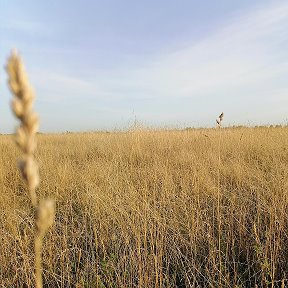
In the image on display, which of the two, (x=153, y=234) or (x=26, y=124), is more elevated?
(x=26, y=124)

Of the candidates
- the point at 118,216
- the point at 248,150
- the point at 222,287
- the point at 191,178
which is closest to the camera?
the point at 222,287

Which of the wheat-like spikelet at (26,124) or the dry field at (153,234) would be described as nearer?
the wheat-like spikelet at (26,124)

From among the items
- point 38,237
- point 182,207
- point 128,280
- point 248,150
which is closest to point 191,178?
point 182,207

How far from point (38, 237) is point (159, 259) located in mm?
1673

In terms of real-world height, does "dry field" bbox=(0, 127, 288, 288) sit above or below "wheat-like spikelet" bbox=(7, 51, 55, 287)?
below

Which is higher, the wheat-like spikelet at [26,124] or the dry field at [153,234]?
the wheat-like spikelet at [26,124]

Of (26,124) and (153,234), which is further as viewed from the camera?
(153,234)

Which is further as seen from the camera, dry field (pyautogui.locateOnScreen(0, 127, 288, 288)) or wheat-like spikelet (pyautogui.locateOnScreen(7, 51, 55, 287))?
dry field (pyautogui.locateOnScreen(0, 127, 288, 288))

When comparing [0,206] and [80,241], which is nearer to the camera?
[80,241]

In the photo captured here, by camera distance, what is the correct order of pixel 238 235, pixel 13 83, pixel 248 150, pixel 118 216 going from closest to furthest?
1. pixel 13 83
2. pixel 238 235
3. pixel 118 216
4. pixel 248 150

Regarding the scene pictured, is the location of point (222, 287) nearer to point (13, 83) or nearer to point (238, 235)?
point (238, 235)

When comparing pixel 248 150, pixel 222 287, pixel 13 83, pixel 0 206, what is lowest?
pixel 222 287

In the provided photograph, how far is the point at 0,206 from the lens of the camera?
10.0 feet

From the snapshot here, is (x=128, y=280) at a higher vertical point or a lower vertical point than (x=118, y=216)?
lower
